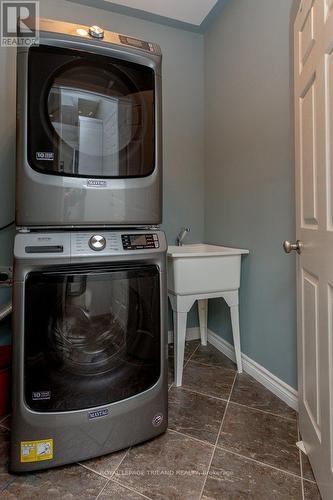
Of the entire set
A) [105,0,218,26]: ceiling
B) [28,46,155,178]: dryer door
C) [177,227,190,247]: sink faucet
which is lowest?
[177,227,190,247]: sink faucet

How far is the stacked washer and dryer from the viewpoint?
104 cm

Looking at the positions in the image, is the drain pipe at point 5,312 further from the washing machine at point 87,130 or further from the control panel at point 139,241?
the control panel at point 139,241

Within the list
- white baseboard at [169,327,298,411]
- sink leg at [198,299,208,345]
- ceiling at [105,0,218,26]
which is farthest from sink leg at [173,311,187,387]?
ceiling at [105,0,218,26]

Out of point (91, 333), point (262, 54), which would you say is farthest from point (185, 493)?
point (262, 54)

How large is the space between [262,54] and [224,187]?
83 centimetres

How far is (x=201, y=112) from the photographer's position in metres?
2.35

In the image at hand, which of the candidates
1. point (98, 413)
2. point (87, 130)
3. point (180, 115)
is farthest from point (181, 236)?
point (98, 413)

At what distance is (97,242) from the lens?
43.5 inches

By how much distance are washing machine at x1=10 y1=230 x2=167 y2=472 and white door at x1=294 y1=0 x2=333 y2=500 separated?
59 centimetres

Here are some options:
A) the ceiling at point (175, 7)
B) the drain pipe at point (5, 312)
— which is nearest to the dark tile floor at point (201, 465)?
the drain pipe at point (5, 312)

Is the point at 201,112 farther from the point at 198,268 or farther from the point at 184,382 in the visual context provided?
the point at 184,382

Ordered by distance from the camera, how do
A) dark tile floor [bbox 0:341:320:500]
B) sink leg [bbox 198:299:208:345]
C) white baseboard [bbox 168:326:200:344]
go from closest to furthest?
dark tile floor [bbox 0:341:320:500] < sink leg [bbox 198:299:208:345] < white baseboard [bbox 168:326:200:344]

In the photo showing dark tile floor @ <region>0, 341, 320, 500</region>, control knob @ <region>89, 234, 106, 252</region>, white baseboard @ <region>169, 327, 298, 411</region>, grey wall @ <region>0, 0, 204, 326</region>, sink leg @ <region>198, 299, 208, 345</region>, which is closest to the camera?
dark tile floor @ <region>0, 341, 320, 500</region>

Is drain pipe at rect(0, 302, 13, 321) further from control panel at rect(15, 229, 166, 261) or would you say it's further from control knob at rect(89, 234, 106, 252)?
control knob at rect(89, 234, 106, 252)
